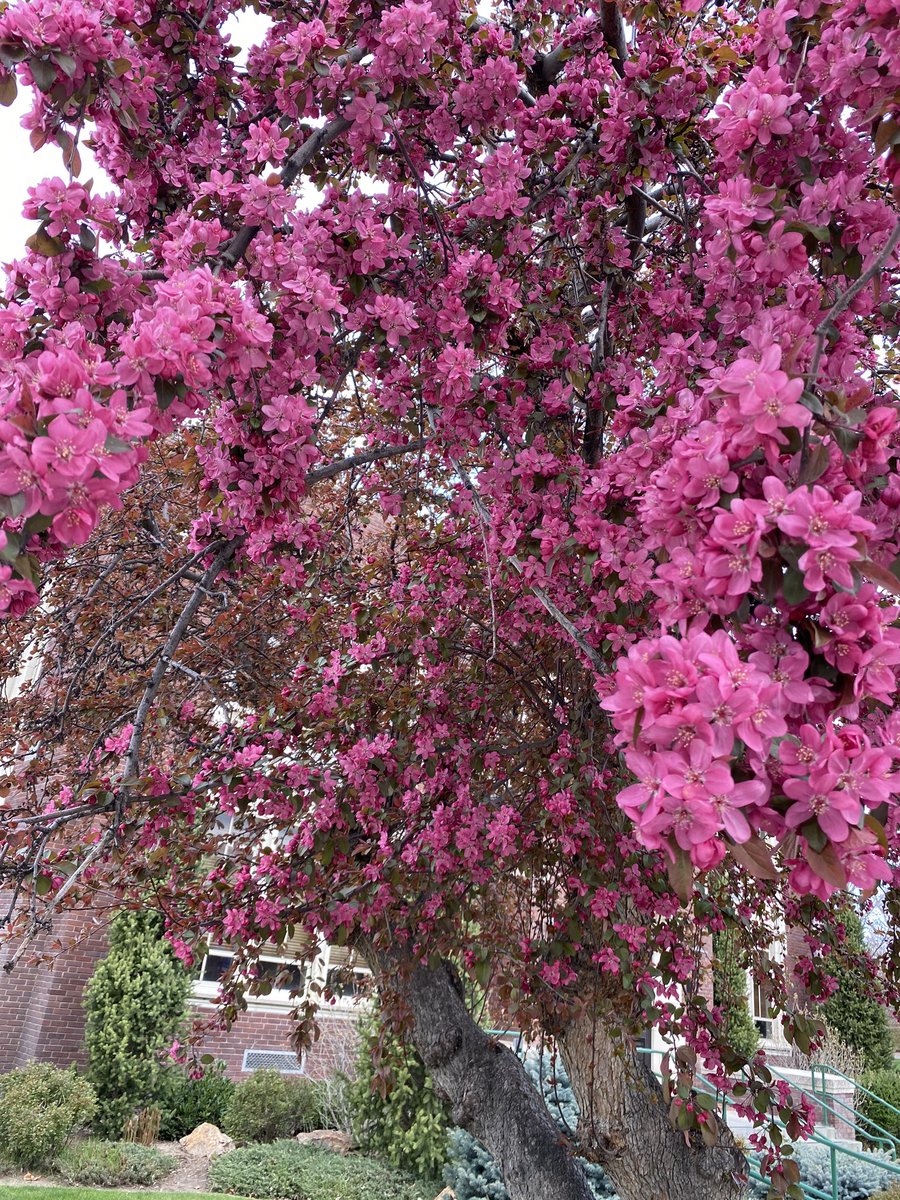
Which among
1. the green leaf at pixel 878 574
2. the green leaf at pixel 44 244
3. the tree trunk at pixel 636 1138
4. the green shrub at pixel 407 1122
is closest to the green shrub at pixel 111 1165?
the green shrub at pixel 407 1122

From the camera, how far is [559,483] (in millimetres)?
2480

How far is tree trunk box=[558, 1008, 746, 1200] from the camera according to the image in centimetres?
360

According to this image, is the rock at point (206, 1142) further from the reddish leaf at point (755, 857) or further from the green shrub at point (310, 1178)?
the reddish leaf at point (755, 857)

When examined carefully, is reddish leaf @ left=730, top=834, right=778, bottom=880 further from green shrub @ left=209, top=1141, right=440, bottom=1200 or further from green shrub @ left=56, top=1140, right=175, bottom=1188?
green shrub @ left=56, top=1140, right=175, bottom=1188

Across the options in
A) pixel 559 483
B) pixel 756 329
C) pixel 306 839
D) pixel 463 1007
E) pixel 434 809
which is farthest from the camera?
pixel 463 1007

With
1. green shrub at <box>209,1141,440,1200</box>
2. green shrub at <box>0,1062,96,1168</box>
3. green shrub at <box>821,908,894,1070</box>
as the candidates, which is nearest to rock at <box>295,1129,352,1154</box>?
green shrub at <box>209,1141,440,1200</box>

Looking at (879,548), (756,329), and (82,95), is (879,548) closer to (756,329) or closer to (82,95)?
(756,329)

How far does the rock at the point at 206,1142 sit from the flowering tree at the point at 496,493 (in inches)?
225

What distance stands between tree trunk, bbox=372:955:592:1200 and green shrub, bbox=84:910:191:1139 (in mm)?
5753

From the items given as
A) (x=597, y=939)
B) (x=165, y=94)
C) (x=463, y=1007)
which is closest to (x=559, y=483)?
(x=165, y=94)

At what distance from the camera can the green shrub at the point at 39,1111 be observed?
7559 mm

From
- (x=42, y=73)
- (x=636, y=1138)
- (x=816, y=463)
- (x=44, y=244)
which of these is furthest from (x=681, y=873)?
(x=636, y=1138)

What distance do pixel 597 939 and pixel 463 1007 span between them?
914mm

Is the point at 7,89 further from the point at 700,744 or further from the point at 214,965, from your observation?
the point at 214,965
